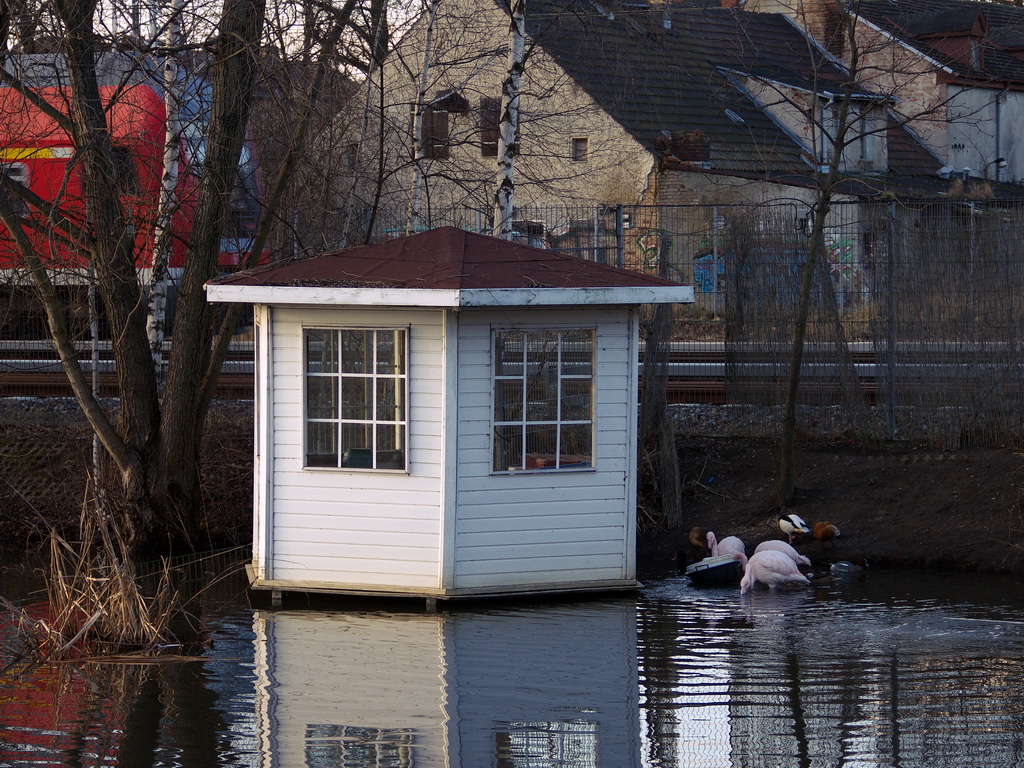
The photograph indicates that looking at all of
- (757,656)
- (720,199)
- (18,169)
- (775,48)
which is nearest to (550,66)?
(720,199)

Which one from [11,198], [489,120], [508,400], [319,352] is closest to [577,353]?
[508,400]

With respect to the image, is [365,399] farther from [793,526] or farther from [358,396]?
[793,526]

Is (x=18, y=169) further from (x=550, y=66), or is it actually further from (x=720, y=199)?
(x=720, y=199)

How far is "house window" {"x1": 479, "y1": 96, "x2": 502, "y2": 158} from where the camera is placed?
16203 millimetres

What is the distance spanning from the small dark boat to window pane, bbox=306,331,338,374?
3.49 m

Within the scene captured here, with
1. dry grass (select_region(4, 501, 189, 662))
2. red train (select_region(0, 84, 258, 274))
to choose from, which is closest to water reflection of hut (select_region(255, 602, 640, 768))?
dry grass (select_region(4, 501, 189, 662))

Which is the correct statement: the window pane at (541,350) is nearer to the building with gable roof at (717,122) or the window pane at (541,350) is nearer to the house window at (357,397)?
the house window at (357,397)

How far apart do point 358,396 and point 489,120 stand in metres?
11.3

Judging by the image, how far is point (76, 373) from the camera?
36.4ft

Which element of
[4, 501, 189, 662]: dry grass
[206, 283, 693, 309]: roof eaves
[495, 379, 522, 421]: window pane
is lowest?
[4, 501, 189, 662]: dry grass

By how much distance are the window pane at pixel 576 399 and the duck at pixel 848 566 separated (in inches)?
105

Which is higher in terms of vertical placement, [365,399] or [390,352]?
[390,352]

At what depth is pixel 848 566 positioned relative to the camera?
1056cm

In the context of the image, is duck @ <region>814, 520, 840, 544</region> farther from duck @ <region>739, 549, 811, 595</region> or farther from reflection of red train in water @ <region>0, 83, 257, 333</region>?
reflection of red train in water @ <region>0, 83, 257, 333</region>
